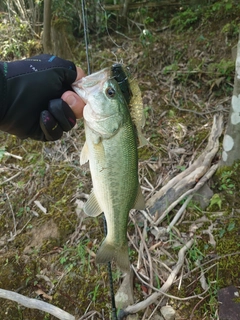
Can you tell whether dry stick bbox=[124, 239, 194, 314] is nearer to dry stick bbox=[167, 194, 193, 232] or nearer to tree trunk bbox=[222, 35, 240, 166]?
dry stick bbox=[167, 194, 193, 232]

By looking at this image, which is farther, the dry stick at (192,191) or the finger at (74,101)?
the dry stick at (192,191)

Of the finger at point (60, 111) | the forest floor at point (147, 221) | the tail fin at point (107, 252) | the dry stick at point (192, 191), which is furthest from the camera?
the dry stick at point (192, 191)

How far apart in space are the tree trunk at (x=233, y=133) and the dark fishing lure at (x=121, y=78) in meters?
1.66

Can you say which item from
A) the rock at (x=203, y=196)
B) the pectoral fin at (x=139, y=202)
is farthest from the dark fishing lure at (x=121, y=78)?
the rock at (x=203, y=196)

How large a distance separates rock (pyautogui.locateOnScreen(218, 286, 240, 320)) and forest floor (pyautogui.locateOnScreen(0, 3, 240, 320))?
0.05 meters

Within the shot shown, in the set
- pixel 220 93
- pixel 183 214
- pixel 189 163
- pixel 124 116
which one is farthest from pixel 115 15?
pixel 124 116

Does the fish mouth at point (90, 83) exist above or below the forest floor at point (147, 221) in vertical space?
above

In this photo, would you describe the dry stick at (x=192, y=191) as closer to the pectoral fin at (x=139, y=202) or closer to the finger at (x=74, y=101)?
the pectoral fin at (x=139, y=202)

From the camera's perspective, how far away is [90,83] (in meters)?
1.78

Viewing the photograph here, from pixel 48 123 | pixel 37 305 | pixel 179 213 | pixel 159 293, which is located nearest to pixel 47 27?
pixel 179 213

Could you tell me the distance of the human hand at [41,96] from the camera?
176cm

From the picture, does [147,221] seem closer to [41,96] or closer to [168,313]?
[168,313]

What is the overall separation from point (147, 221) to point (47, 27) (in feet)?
14.5

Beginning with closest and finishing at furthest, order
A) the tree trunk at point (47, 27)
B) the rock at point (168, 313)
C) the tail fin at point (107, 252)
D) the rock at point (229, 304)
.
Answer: the tail fin at point (107, 252) → the rock at point (229, 304) → the rock at point (168, 313) → the tree trunk at point (47, 27)
